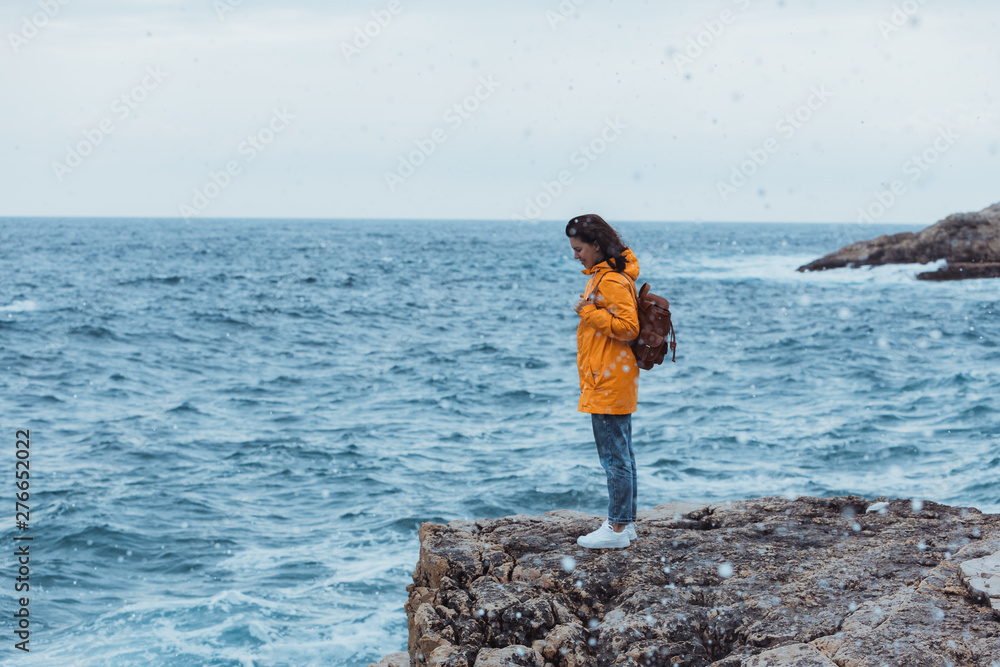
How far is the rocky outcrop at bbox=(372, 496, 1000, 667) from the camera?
3.57 metres

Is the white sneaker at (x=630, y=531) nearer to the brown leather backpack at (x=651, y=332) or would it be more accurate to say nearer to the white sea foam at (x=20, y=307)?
the brown leather backpack at (x=651, y=332)

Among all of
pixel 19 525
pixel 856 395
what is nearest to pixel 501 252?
pixel 856 395

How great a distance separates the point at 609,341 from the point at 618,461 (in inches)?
28.7

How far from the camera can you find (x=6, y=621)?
24.6 feet

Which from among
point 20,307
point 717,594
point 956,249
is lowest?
point 20,307

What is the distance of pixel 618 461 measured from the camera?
4.54 metres

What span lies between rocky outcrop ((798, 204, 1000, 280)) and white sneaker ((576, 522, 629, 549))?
43.5m

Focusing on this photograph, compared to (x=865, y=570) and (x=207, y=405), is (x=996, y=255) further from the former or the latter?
(x=865, y=570)

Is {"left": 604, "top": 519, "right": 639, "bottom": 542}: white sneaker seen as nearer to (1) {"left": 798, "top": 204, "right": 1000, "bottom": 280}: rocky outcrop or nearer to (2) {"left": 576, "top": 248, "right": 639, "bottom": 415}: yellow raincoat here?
(2) {"left": 576, "top": 248, "right": 639, "bottom": 415}: yellow raincoat

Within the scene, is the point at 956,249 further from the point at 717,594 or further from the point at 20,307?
the point at 717,594

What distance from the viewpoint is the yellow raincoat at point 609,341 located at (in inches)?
167

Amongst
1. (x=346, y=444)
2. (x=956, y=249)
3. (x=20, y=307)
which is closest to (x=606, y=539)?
(x=346, y=444)

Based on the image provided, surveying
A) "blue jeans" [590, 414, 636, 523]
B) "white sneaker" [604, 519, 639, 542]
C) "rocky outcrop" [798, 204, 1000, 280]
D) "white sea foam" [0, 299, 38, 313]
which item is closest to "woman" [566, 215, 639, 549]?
"blue jeans" [590, 414, 636, 523]

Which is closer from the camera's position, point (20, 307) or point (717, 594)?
point (717, 594)
